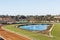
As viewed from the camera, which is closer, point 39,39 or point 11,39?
point 39,39

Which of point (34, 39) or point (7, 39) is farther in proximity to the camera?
point (7, 39)

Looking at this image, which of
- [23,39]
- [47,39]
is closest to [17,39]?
[23,39]

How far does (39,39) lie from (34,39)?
0.77 meters

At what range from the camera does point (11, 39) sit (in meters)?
25.7

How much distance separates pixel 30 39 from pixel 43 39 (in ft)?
6.35

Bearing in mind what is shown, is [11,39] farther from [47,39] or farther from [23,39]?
[47,39]

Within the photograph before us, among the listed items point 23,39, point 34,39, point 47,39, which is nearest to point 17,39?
point 23,39

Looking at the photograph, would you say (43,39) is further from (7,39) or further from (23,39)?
(7,39)

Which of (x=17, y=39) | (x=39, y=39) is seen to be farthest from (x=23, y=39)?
(x=39, y=39)

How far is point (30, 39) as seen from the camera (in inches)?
956

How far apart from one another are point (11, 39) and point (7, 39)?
67 cm

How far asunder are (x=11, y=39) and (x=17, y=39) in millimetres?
1108

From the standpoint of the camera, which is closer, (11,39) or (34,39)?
(34,39)

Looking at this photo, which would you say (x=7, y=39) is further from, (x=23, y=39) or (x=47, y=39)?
(x=47, y=39)
